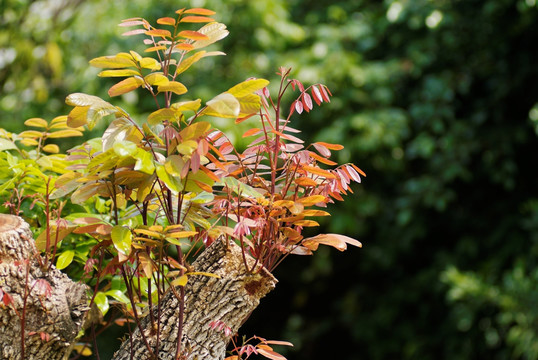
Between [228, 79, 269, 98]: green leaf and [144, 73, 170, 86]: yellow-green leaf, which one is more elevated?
[144, 73, 170, 86]: yellow-green leaf

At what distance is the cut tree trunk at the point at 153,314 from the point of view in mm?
741

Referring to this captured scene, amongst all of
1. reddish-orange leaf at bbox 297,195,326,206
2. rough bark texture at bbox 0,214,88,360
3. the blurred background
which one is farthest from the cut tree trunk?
the blurred background

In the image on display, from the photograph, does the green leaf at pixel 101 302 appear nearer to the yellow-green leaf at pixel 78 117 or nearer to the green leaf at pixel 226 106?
the yellow-green leaf at pixel 78 117

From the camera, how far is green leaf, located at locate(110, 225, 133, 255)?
70cm

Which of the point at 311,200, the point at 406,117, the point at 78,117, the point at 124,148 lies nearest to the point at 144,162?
the point at 124,148

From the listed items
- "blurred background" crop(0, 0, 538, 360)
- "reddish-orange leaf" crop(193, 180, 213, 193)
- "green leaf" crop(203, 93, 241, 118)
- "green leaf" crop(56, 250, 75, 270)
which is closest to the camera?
"green leaf" crop(203, 93, 241, 118)

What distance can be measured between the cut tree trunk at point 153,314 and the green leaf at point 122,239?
86mm

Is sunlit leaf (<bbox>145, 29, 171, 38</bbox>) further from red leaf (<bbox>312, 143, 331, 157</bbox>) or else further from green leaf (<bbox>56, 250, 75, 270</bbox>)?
green leaf (<bbox>56, 250, 75, 270</bbox>)

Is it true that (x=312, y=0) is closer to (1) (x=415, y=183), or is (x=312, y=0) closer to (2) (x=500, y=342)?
(1) (x=415, y=183)

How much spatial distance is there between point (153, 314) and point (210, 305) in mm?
84

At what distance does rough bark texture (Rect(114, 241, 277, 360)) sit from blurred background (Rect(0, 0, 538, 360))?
2482 mm

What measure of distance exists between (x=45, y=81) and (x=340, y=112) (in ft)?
6.98

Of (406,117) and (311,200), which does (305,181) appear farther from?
(406,117)

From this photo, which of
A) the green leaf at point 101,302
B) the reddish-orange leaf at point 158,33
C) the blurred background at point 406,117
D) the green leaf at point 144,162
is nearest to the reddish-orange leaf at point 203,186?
the green leaf at point 144,162
